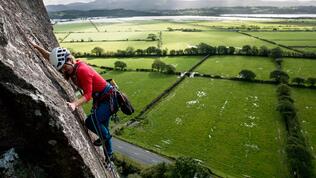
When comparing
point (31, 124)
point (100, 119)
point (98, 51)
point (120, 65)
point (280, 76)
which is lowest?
point (120, 65)

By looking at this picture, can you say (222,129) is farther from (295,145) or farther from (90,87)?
(90,87)

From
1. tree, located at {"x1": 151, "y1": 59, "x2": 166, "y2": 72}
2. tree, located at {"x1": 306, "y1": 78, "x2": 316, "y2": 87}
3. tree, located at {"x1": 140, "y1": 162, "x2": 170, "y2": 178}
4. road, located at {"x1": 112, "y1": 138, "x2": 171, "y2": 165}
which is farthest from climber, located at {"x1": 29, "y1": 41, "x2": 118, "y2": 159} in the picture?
tree, located at {"x1": 151, "y1": 59, "x2": 166, "y2": 72}

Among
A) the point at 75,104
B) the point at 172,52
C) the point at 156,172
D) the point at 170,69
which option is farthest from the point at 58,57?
the point at 172,52

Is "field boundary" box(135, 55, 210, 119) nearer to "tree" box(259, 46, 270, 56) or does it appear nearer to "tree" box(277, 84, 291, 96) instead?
"tree" box(259, 46, 270, 56)

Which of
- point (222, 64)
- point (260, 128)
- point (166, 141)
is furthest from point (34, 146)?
point (222, 64)

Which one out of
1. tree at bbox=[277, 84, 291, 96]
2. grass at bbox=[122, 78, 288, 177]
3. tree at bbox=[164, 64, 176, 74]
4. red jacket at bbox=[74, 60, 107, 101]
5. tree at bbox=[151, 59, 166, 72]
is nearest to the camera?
red jacket at bbox=[74, 60, 107, 101]

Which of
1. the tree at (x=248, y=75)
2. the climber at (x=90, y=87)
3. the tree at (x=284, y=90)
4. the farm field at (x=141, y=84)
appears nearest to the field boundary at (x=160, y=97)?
the farm field at (x=141, y=84)

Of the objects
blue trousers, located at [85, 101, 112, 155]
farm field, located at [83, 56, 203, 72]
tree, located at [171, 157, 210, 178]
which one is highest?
blue trousers, located at [85, 101, 112, 155]

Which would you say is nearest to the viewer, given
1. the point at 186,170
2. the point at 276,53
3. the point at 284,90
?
the point at 186,170
